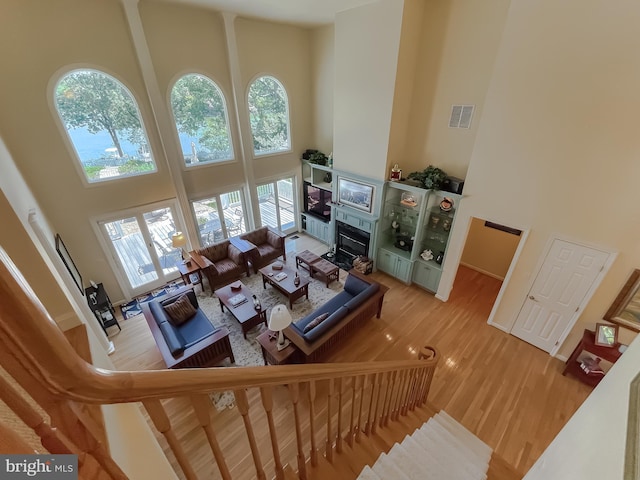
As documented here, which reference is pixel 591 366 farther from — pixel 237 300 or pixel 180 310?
pixel 180 310

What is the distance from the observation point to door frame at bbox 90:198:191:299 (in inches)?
207

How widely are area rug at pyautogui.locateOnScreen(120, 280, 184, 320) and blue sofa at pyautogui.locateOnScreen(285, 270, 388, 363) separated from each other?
3.37 metres

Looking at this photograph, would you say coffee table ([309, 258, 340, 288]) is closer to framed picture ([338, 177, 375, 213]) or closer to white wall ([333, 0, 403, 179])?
framed picture ([338, 177, 375, 213])

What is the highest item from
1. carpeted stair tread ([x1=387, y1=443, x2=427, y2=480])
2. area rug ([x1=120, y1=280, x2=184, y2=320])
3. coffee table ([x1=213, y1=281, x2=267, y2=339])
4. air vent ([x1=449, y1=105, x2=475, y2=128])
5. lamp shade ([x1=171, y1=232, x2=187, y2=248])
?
air vent ([x1=449, y1=105, x2=475, y2=128])

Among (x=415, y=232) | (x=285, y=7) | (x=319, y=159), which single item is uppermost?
(x=285, y=7)

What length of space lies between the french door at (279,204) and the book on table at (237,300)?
119 inches

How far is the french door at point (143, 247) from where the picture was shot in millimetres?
5543

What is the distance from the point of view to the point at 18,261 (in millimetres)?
1910

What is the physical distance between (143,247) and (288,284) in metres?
3.34

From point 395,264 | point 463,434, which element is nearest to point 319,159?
point 395,264

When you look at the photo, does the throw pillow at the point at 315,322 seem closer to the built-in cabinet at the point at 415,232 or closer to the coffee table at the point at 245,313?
the coffee table at the point at 245,313

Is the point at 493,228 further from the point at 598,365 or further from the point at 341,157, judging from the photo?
the point at 341,157

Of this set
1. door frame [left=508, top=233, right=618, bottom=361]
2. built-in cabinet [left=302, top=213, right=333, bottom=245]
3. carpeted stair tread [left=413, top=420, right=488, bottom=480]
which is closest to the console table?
door frame [left=508, top=233, right=618, bottom=361]

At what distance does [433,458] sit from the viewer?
2.49 meters
